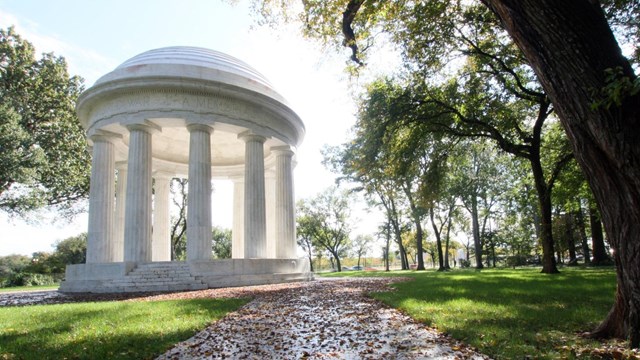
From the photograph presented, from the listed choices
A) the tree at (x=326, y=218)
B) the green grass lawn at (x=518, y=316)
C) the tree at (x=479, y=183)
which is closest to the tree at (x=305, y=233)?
the tree at (x=326, y=218)

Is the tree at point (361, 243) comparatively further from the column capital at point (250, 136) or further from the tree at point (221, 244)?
the column capital at point (250, 136)

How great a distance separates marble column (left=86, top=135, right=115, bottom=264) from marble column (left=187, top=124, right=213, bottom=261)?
541cm

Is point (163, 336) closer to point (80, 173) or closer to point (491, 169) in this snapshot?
point (80, 173)

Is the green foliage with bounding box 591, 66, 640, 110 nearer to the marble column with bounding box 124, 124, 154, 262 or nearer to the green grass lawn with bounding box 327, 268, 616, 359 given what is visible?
the green grass lawn with bounding box 327, 268, 616, 359

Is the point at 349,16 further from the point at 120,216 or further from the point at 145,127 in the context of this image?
the point at 120,216

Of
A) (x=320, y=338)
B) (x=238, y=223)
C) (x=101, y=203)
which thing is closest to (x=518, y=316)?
(x=320, y=338)

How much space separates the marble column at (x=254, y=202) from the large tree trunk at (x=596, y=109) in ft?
78.5

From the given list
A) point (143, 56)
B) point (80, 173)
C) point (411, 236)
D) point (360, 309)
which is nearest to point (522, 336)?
point (360, 309)

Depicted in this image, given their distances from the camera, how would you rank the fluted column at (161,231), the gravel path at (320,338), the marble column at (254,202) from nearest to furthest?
the gravel path at (320,338)
the marble column at (254,202)
the fluted column at (161,231)

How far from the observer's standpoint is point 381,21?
779 inches

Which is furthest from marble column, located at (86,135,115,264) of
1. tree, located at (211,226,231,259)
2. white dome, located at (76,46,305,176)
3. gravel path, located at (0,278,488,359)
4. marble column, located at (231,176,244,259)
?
tree, located at (211,226,231,259)

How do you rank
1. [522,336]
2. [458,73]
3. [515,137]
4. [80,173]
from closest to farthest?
1. [522,336]
2. [458,73]
3. [515,137]
4. [80,173]

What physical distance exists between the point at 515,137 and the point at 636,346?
91.3 feet

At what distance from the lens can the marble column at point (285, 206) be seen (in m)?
32.2
